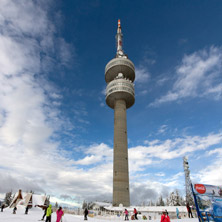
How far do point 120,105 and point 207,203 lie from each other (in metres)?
45.8

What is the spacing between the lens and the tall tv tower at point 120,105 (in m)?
45.4

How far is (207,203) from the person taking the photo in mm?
12016

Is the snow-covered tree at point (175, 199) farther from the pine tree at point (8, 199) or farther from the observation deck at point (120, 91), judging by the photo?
the pine tree at point (8, 199)

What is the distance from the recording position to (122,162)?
47.5 m

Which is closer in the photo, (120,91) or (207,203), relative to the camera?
(207,203)

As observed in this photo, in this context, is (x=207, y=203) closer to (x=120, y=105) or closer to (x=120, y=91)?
(x=120, y=105)

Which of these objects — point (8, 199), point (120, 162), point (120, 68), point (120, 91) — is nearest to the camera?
point (120, 162)

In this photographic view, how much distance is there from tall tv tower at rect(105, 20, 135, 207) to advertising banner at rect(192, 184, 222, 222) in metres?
35.1

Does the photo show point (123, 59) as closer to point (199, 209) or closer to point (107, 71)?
point (107, 71)

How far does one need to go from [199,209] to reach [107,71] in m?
56.9

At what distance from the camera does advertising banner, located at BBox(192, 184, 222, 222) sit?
1170 centimetres


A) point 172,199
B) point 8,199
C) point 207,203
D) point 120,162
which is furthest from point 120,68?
point 8,199

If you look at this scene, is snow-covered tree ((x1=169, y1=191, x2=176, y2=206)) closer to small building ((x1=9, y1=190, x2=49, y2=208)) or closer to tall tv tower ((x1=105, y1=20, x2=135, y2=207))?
tall tv tower ((x1=105, y1=20, x2=135, y2=207))

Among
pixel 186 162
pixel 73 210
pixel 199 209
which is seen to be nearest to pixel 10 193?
pixel 73 210
